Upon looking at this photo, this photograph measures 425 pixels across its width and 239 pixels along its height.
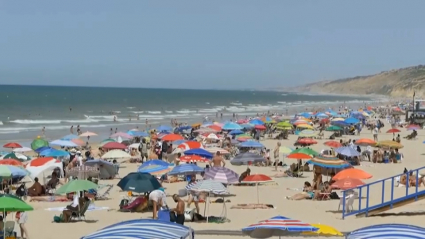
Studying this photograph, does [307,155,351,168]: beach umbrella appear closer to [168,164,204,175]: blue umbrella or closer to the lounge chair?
[168,164,204,175]: blue umbrella

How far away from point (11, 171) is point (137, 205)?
370 cm

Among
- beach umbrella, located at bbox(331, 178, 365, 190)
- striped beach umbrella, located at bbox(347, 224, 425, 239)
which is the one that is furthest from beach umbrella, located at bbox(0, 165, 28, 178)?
striped beach umbrella, located at bbox(347, 224, 425, 239)

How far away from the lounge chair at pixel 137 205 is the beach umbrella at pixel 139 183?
0.87m

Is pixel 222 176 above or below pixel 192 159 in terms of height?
above

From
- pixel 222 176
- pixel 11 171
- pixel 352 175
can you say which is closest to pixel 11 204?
pixel 222 176

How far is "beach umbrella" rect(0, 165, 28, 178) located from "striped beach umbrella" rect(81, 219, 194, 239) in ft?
29.5

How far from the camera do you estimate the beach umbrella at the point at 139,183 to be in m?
12.4

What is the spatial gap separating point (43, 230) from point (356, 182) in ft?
22.6

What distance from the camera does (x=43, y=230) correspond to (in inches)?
450

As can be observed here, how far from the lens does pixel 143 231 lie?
6.30 metres

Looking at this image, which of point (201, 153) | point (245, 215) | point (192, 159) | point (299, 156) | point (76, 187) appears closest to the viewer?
point (76, 187)

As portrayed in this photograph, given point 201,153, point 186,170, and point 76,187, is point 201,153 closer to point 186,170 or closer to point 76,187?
point 186,170

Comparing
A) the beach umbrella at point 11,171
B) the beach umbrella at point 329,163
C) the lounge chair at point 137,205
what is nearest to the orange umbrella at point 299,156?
the beach umbrella at point 329,163

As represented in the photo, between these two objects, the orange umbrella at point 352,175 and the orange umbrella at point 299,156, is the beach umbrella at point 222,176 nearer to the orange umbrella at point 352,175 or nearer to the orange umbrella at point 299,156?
the orange umbrella at point 352,175
